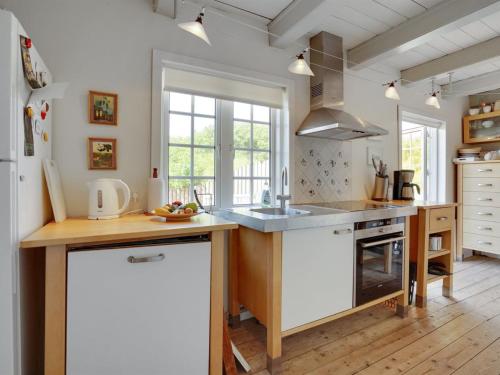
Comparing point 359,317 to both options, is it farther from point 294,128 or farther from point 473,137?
point 473,137

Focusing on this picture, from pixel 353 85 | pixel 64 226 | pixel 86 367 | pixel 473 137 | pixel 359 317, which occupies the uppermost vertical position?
pixel 353 85

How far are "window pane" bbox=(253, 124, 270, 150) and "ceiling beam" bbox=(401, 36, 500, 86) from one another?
198 centimetres

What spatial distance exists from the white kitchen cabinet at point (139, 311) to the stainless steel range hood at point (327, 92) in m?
1.50

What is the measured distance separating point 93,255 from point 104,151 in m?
0.76

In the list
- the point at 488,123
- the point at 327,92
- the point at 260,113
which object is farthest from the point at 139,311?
the point at 488,123

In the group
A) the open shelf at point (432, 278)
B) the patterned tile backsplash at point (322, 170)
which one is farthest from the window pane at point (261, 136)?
the open shelf at point (432, 278)

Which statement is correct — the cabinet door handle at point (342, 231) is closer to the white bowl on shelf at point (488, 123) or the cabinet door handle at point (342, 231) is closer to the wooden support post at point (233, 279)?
the wooden support post at point (233, 279)

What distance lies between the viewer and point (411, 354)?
5.49ft

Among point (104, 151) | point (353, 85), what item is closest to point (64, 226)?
point (104, 151)

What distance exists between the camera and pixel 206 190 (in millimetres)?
2061

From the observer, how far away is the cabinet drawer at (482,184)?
3.35m

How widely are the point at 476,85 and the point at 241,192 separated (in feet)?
10.9

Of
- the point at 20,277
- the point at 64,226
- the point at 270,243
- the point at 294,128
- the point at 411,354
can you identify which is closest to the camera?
the point at 20,277

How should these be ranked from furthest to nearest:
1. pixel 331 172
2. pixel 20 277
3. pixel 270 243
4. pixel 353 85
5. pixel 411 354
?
1. pixel 353 85
2. pixel 331 172
3. pixel 411 354
4. pixel 270 243
5. pixel 20 277
